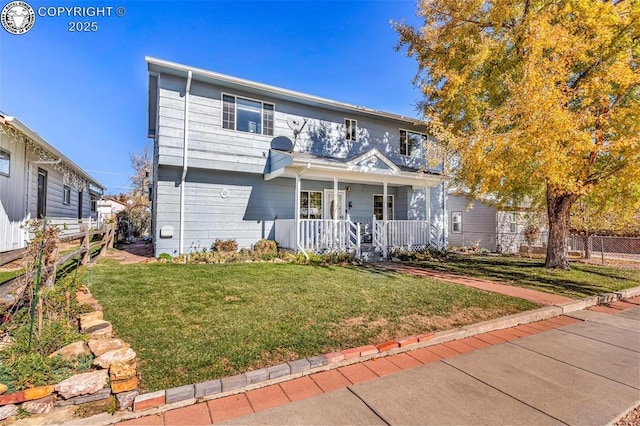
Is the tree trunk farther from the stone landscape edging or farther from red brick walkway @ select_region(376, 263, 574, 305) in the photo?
red brick walkway @ select_region(376, 263, 574, 305)

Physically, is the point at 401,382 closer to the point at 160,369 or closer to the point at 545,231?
the point at 160,369

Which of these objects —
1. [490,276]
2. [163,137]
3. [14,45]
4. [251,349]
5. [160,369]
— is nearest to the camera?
[160,369]

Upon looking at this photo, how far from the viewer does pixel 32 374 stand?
2.66 m

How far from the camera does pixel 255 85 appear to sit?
10.5 metres

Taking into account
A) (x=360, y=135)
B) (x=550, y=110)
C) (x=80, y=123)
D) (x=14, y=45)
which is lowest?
(x=550, y=110)

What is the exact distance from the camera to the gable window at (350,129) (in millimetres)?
13125

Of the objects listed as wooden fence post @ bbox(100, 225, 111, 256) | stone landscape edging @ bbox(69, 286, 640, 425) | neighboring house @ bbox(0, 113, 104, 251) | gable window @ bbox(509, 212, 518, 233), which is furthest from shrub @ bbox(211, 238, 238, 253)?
gable window @ bbox(509, 212, 518, 233)

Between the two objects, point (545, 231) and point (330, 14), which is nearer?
point (330, 14)

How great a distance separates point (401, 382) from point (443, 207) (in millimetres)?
13354

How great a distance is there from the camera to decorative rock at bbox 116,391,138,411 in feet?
8.38

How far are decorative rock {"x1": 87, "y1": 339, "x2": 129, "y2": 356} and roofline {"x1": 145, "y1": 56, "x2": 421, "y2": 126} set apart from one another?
8.79 metres

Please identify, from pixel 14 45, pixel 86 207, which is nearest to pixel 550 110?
pixel 14 45

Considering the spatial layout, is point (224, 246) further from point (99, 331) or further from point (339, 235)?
point (99, 331)

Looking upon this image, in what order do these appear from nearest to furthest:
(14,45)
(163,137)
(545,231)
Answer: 1. (14,45)
2. (163,137)
3. (545,231)
